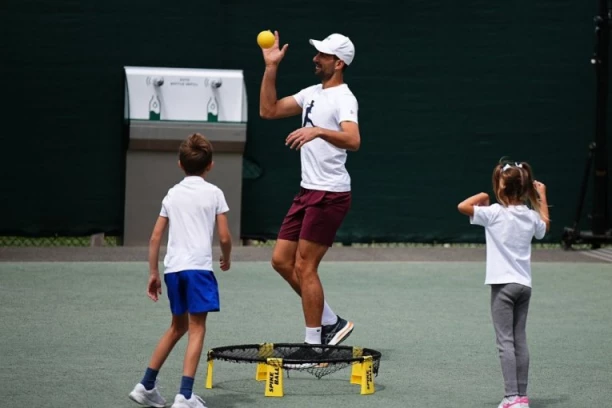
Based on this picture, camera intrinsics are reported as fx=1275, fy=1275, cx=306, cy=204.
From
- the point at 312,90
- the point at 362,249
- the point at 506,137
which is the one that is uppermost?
the point at 312,90

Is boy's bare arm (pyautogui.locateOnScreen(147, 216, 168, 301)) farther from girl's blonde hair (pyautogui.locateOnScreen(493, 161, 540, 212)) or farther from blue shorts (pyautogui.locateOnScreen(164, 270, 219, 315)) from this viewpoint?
girl's blonde hair (pyautogui.locateOnScreen(493, 161, 540, 212))

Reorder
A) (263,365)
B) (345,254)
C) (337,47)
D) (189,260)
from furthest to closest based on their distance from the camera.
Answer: (345,254) < (337,47) < (263,365) < (189,260)

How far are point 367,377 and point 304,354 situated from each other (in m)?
0.62

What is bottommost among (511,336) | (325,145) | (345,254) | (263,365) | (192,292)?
(345,254)

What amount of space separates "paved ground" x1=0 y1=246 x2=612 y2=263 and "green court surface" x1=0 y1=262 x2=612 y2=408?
282 mm

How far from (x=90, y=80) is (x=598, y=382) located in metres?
6.53

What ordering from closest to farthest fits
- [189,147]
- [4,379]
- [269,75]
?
[189,147] → [4,379] → [269,75]

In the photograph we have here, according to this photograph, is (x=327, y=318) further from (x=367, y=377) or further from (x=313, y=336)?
(x=367, y=377)

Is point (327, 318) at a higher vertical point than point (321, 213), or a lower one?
lower

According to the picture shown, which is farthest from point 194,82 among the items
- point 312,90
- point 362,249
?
point 312,90

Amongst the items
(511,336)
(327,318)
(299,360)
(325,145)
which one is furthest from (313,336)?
(511,336)

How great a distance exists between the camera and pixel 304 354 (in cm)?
650

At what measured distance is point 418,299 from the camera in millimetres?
9195

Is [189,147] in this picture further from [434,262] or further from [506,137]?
[506,137]
